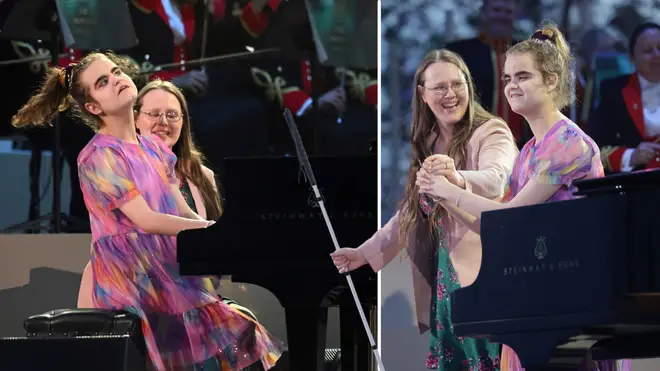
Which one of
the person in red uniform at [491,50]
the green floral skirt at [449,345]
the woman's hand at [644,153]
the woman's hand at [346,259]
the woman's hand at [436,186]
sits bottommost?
the green floral skirt at [449,345]

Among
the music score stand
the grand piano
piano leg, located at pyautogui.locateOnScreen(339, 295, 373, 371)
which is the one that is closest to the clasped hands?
piano leg, located at pyautogui.locateOnScreen(339, 295, 373, 371)

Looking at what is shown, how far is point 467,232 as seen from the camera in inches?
196

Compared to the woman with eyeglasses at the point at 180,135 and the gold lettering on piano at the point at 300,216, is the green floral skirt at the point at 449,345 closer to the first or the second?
the gold lettering on piano at the point at 300,216

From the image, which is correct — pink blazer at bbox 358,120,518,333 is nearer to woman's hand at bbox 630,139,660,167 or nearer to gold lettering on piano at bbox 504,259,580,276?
woman's hand at bbox 630,139,660,167

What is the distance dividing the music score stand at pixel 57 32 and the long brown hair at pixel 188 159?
441 millimetres

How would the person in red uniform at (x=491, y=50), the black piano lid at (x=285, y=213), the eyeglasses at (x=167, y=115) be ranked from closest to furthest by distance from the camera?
the black piano lid at (x=285, y=213) → the person in red uniform at (x=491, y=50) → the eyeglasses at (x=167, y=115)

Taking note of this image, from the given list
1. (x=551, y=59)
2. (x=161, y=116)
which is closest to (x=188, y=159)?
(x=161, y=116)

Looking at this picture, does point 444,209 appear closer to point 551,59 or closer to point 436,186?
point 436,186

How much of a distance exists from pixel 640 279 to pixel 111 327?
2.28m

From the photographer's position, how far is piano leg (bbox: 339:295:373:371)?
458cm

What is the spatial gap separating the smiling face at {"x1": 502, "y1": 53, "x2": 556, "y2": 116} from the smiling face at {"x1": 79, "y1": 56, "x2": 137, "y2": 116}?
193 centimetres

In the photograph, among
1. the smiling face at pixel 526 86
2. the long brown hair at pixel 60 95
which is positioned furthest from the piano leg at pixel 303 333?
the long brown hair at pixel 60 95

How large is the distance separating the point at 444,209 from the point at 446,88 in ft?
2.58

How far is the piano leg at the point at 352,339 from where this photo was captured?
180 inches
